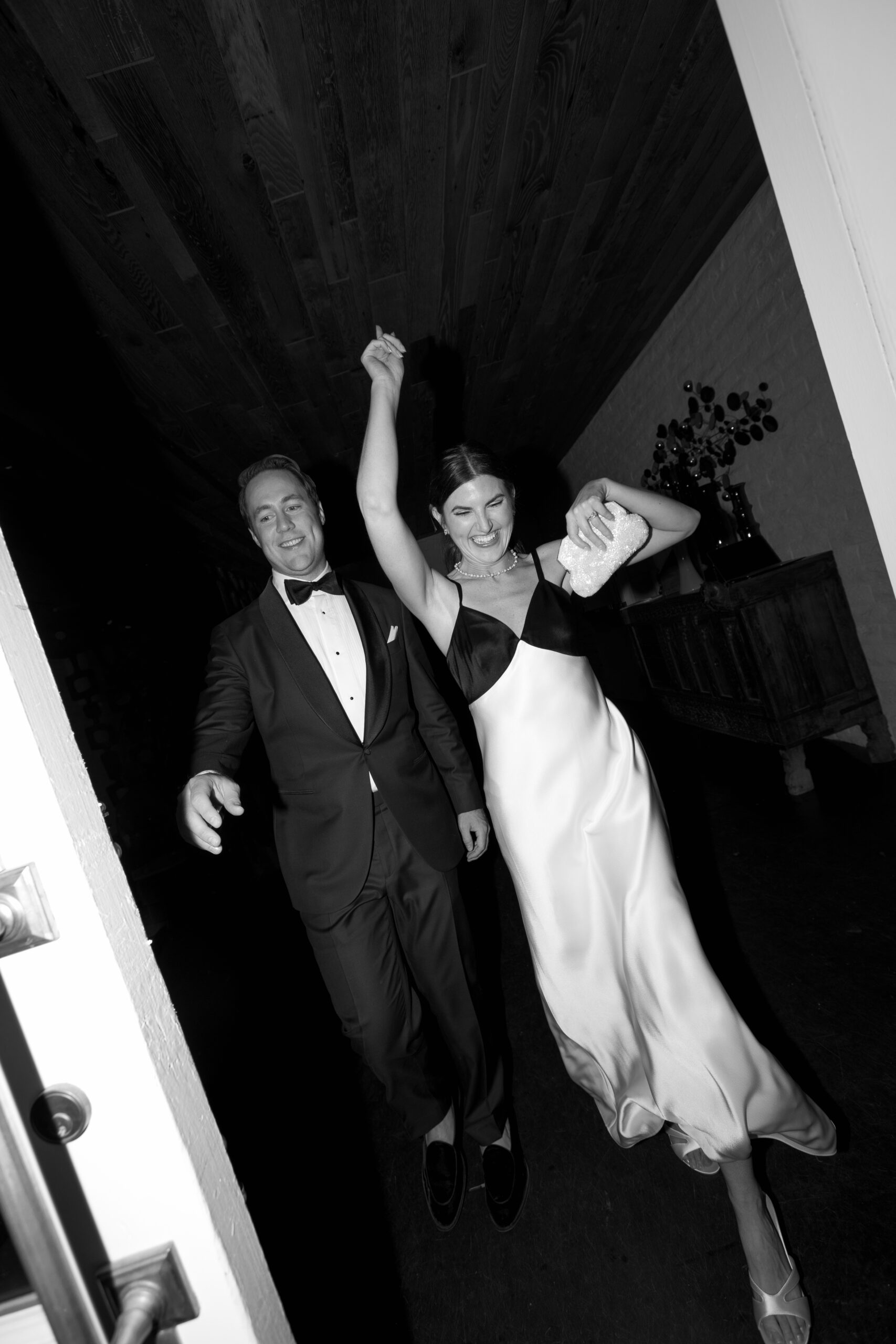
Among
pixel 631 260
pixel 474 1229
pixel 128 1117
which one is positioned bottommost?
pixel 474 1229

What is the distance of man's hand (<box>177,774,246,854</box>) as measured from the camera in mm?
1387

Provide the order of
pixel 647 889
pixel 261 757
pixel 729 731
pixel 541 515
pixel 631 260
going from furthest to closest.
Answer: pixel 541 515, pixel 261 757, pixel 729 731, pixel 631 260, pixel 647 889

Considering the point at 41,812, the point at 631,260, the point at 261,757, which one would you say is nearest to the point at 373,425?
the point at 41,812

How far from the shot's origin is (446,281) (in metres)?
3.62

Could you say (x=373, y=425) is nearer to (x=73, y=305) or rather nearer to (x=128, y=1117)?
(x=128, y=1117)

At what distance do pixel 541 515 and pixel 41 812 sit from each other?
922cm

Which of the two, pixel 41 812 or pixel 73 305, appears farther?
pixel 73 305

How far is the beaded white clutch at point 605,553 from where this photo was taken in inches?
67.7

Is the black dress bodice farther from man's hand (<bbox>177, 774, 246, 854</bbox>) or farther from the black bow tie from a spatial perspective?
man's hand (<bbox>177, 774, 246, 854</bbox>)

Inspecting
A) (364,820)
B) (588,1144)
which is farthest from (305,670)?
(588,1144)

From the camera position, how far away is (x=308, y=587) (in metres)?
2.07

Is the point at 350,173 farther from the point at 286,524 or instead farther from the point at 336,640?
the point at 336,640

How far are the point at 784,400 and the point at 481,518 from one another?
3.04m

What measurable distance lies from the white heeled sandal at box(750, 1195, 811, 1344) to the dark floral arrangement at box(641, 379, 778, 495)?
3967 mm
